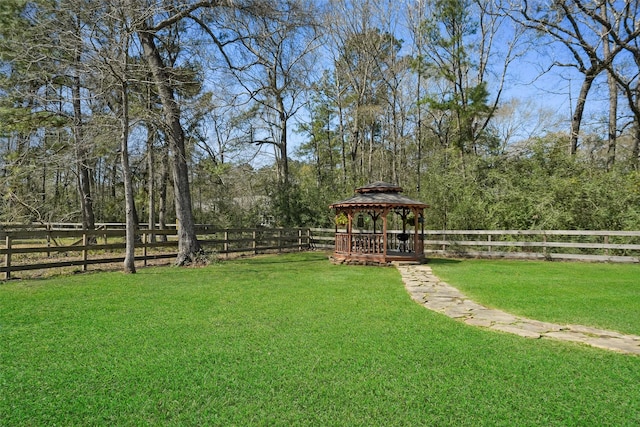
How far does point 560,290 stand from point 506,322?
2809mm

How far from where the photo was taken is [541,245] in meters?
11.8

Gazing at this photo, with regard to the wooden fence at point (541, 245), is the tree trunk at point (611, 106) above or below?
above

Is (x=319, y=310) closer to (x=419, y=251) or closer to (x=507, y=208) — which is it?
(x=419, y=251)

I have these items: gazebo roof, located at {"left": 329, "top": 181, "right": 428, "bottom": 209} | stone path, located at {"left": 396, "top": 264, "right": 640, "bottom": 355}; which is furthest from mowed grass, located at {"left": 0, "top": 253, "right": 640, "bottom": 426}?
gazebo roof, located at {"left": 329, "top": 181, "right": 428, "bottom": 209}

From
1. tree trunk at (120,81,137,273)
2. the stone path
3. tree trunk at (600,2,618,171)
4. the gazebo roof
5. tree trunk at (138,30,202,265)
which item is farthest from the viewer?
tree trunk at (600,2,618,171)

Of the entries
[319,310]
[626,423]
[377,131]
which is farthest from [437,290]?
[377,131]

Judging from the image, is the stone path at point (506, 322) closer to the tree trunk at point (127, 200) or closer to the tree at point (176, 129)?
the tree trunk at point (127, 200)

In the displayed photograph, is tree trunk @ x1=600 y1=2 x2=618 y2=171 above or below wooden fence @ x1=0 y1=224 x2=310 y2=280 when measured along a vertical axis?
above

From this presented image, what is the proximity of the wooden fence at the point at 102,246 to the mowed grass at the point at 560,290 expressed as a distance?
6828 millimetres

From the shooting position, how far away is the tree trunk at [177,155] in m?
10.5

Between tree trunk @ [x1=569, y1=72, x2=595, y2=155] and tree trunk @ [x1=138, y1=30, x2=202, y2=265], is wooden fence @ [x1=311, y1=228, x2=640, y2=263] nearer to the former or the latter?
tree trunk @ [x1=569, y1=72, x2=595, y2=155]

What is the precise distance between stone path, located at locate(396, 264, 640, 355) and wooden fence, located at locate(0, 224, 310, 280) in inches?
293

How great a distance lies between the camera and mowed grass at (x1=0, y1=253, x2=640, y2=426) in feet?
8.35

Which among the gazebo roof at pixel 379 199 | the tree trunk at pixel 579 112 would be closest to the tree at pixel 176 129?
the gazebo roof at pixel 379 199
